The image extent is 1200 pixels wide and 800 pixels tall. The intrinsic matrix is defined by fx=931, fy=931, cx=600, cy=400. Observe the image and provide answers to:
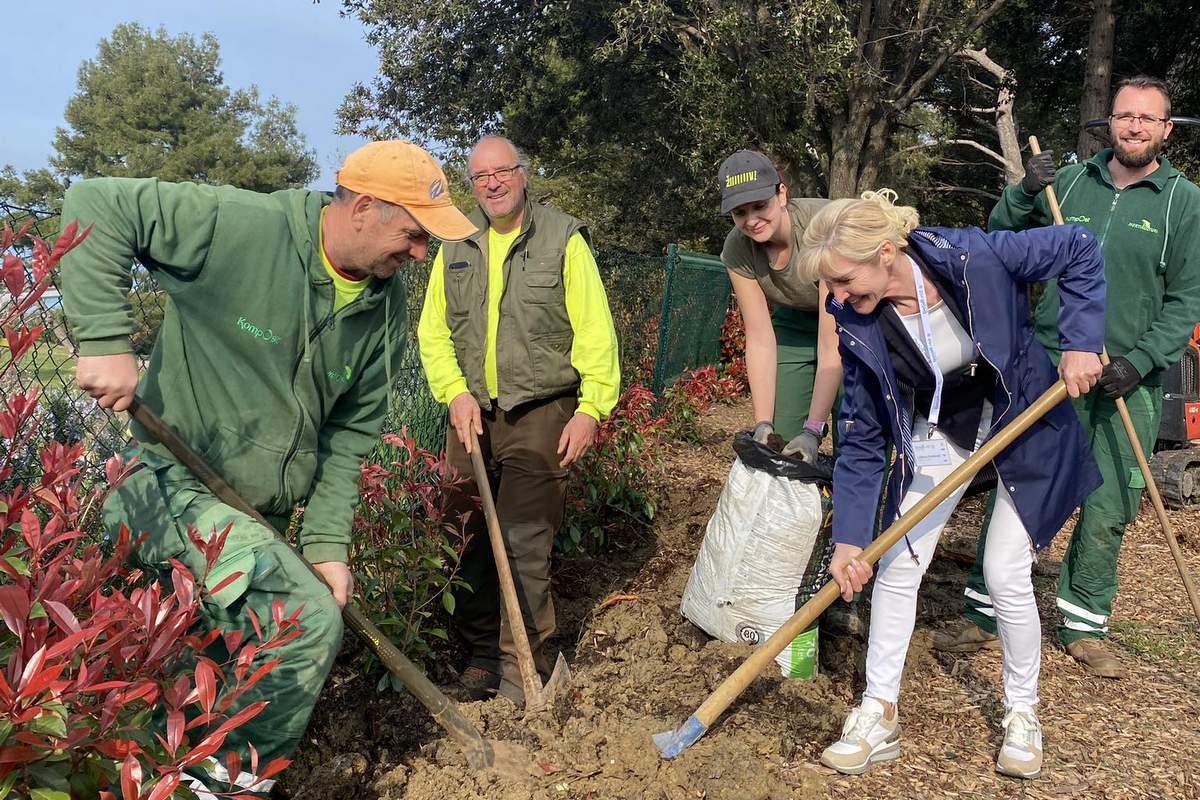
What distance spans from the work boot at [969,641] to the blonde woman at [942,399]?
0.87m

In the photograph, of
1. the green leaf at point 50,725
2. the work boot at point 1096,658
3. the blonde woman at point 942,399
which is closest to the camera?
the green leaf at point 50,725

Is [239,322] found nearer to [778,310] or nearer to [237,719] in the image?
[237,719]

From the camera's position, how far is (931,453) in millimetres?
2926

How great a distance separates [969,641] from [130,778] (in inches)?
134

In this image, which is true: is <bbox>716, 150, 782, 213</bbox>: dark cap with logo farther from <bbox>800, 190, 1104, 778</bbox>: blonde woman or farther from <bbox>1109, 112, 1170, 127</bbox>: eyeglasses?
<bbox>1109, 112, 1170, 127</bbox>: eyeglasses

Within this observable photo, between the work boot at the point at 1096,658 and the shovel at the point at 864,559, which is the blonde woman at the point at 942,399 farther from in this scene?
the work boot at the point at 1096,658

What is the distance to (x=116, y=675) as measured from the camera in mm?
1623

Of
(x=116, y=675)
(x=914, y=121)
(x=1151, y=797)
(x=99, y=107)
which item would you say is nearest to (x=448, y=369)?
(x=116, y=675)

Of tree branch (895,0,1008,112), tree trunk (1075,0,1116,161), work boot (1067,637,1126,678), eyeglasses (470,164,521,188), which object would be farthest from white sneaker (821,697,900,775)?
tree trunk (1075,0,1116,161)

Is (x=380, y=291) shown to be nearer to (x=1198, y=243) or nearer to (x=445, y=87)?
(x=1198, y=243)

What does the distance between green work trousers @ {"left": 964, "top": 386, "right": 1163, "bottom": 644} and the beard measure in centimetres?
91

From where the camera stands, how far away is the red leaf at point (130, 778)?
1.40 meters

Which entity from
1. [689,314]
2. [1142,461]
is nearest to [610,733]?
[1142,461]

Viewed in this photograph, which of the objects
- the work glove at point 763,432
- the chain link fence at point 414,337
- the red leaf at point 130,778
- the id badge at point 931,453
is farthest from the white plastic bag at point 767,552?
the red leaf at point 130,778
